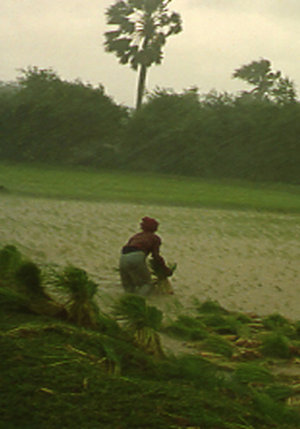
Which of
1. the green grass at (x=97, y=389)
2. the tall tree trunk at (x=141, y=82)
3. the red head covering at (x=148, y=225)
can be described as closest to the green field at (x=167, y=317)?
the green grass at (x=97, y=389)

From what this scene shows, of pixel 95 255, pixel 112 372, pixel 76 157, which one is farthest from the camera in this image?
pixel 76 157

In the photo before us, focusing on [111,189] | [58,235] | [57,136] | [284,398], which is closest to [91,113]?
[57,136]

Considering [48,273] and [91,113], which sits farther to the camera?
[91,113]

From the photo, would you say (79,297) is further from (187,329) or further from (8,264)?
(187,329)

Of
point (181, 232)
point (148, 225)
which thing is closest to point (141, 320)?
point (148, 225)

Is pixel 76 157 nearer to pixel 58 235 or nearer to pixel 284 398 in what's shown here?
pixel 58 235

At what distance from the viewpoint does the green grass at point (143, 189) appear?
61.2 ft

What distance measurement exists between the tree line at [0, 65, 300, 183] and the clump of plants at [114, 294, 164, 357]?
82.6 feet

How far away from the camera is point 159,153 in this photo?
28.8m

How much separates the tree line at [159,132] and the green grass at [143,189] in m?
1.58

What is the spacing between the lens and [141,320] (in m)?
2.94

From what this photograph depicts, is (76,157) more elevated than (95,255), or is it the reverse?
(76,157)

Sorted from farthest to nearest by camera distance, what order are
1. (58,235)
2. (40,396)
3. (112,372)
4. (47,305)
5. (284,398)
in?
(58,235) < (284,398) < (47,305) < (112,372) < (40,396)

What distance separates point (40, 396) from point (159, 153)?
27.1m
